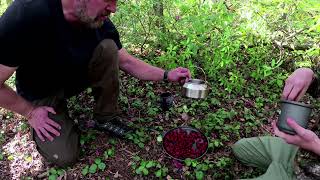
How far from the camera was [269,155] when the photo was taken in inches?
124

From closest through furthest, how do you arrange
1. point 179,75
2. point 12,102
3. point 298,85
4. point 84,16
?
point 298,85
point 84,16
point 12,102
point 179,75

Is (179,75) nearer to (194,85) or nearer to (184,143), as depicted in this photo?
(194,85)

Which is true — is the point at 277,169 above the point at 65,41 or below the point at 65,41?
below

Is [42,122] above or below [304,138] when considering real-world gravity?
below

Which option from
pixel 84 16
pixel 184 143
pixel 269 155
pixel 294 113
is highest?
pixel 84 16

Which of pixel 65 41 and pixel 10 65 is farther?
pixel 65 41

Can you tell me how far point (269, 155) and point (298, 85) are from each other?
827 millimetres

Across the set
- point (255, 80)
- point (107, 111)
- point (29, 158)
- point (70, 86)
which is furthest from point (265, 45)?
point (29, 158)

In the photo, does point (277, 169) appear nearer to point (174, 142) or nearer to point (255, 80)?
point (174, 142)

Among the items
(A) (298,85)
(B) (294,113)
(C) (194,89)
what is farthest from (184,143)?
(B) (294,113)

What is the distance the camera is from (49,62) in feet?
10.3

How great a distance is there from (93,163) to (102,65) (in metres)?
0.97

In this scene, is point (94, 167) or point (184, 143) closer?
point (94, 167)

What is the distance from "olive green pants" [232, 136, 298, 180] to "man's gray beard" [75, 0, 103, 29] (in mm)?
1802
